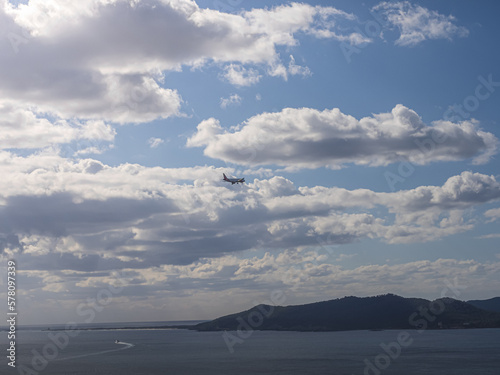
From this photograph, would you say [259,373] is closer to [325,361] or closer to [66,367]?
[325,361]

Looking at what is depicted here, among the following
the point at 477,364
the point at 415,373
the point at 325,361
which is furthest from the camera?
the point at 325,361

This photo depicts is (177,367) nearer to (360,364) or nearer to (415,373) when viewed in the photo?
(360,364)

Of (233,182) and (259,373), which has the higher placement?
(233,182)

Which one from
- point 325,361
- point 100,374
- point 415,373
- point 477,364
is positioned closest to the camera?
point 415,373

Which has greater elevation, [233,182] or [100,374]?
[233,182]

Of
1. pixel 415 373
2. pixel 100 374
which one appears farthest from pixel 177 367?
pixel 415 373

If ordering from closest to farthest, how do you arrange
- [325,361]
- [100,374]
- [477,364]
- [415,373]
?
1. [415,373]
2. [100,374]
3. [477,364]
4. [325,361]

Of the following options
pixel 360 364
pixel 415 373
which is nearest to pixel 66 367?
pixel 360 364

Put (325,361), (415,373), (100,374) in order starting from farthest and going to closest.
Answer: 1. (325,361)
2. (100,374)
3. (415,373)

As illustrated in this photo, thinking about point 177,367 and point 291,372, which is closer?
point 291,372
